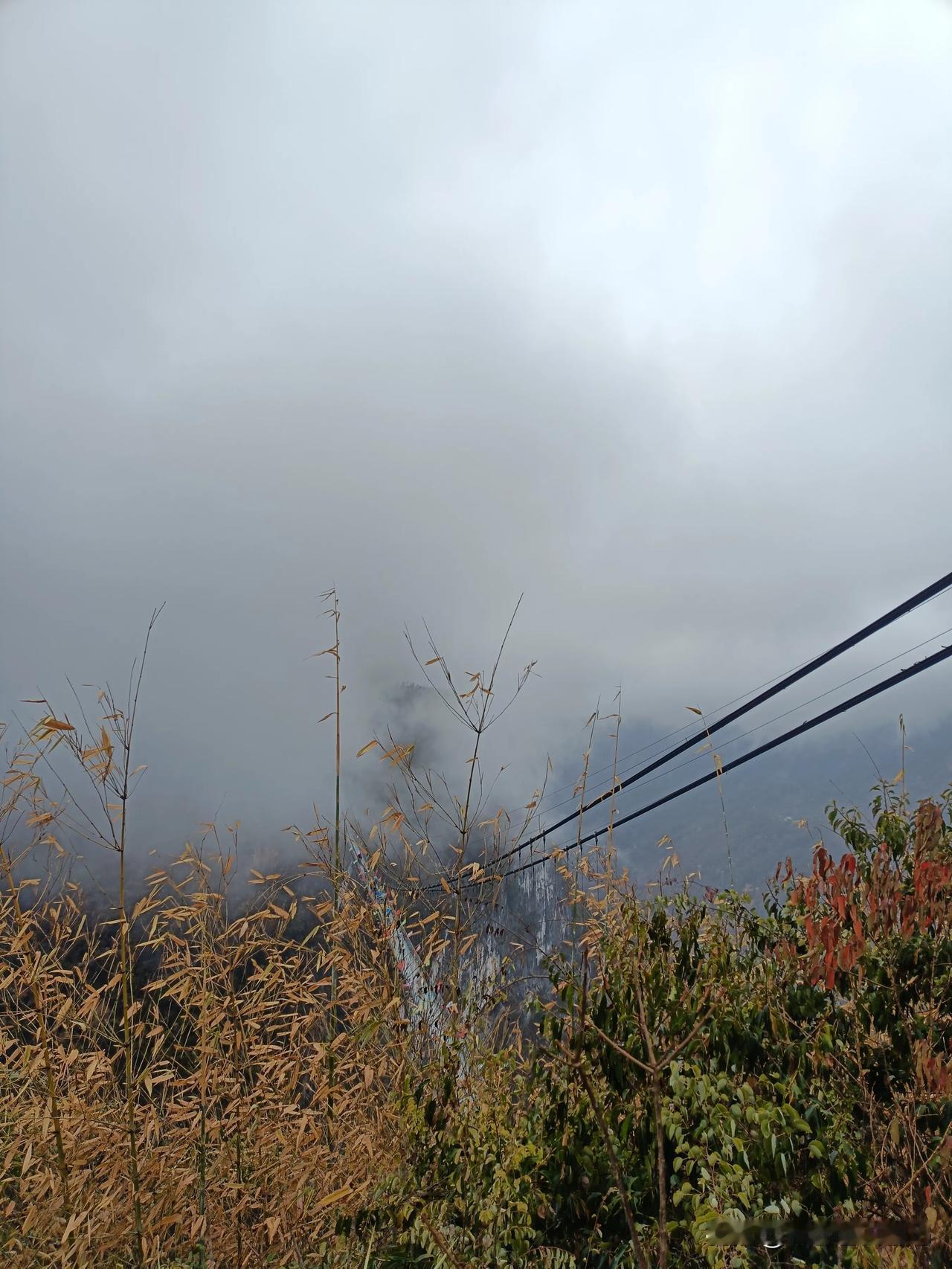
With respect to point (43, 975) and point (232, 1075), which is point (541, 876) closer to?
point (232, 1075)

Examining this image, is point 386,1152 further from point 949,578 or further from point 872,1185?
point 949,578

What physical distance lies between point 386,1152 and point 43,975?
1.34 metres

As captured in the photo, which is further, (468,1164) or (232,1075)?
(232,1075)

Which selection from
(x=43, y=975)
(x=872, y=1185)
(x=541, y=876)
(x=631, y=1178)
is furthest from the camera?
(x=541, y=876)

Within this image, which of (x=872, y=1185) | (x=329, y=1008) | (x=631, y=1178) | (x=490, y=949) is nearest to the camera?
(x=872, y=1185)

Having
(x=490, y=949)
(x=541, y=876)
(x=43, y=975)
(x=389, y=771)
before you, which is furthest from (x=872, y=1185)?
(x=43, y=975)

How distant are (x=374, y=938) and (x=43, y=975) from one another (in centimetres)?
114

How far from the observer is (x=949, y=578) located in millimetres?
3551

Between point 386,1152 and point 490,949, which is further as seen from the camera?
point 490,949

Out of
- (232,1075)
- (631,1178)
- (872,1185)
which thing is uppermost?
(232,1075)

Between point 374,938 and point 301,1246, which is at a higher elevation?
point 374,938

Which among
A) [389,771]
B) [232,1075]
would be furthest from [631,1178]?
[389,771]

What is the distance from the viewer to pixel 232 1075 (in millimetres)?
2412

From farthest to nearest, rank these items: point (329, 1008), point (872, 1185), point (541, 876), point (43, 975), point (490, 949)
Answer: point (541, 876) < point (490, 949) < point (43, 975) < point (329, 1008) < point (872, 1185)
